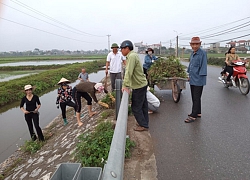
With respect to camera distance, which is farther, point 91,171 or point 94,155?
point 94,155

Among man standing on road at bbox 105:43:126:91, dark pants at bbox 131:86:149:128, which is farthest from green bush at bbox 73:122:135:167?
man standing on road at bbox 105:43:126:91

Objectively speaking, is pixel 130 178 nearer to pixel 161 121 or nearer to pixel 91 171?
pixel 91 171

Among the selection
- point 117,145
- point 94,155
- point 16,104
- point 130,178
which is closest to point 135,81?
point 94,155

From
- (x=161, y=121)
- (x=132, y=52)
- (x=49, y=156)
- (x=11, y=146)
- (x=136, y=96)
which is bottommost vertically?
(x=11, y=146)

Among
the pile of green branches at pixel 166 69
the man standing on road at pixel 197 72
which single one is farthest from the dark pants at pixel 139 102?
the pile of green branches at pixel 166 69

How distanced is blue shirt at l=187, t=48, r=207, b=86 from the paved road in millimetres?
953

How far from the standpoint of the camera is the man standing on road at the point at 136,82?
388cm

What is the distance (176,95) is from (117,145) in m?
5.68

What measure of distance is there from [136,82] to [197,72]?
63.2 inches

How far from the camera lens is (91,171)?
1.35 m

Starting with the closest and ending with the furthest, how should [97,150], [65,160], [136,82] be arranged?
[97,150], [136,82], [65,160]

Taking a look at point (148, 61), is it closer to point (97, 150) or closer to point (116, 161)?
point (97, 150)

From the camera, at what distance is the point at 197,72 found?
4.90m

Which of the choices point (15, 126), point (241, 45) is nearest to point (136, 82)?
point (15, 126)
